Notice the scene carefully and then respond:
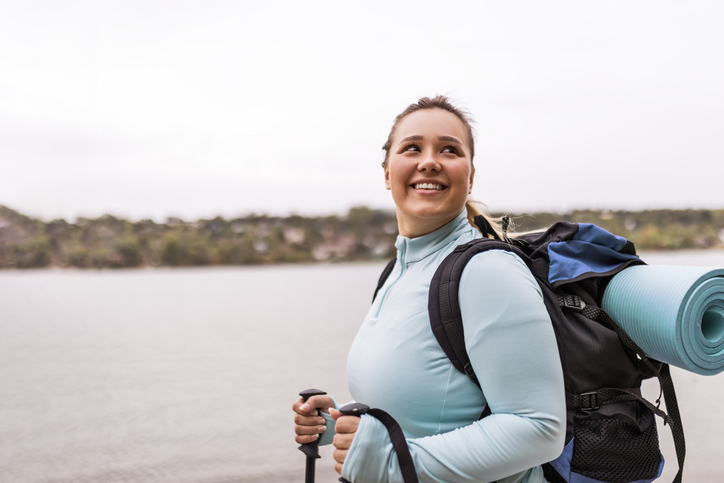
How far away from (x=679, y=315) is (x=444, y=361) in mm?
516

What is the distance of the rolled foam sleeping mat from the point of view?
1037 mm

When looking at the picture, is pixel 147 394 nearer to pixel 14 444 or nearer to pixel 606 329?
pixel 14 444

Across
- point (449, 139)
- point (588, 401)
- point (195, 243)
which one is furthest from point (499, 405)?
point (195, 243)

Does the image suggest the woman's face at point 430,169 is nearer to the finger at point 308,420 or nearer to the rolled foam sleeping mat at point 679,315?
the rolled foam sleeping mat at point 679,315

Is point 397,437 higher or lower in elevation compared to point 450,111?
lower

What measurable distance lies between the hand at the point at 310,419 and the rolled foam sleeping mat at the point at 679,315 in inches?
32.3

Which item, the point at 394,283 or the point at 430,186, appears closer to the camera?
the point at 430,186

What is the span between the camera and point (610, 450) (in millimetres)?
1112

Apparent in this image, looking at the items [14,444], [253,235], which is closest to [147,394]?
[14,444]

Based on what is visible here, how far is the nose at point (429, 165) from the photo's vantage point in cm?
125

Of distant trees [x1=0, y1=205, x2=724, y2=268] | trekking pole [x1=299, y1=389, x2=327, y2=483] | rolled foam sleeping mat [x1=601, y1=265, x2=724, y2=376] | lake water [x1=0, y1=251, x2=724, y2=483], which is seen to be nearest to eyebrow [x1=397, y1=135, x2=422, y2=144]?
rolled foam sleeping mat [x1=601, y1=265, x2=724, y2=376]

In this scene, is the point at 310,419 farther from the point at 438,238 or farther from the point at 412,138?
the point at 412,138

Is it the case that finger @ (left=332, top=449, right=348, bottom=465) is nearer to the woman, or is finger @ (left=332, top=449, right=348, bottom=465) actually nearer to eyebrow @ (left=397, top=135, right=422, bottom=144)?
the woman

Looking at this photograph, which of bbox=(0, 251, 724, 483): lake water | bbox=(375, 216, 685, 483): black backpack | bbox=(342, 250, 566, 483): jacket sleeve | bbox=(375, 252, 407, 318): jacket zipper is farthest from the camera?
bbox=(0, 251, 724, 483): lake water
